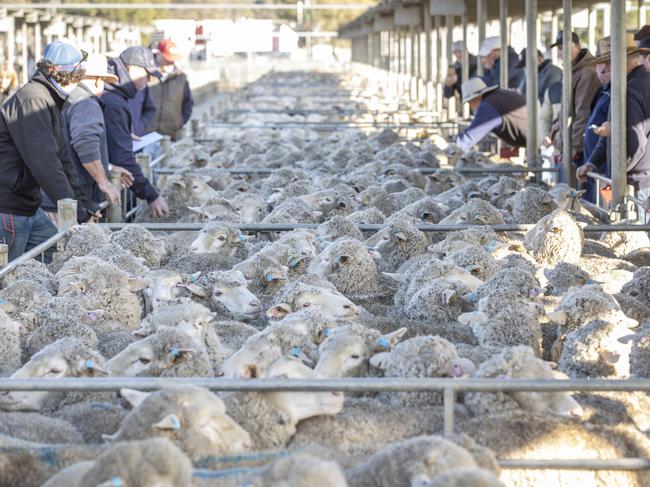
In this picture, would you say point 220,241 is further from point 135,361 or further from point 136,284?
point 135,361

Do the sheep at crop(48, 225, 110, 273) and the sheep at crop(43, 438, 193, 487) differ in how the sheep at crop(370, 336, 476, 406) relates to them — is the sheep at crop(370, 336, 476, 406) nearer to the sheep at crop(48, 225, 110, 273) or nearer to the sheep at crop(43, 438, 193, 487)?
the sheep at crop(43, 438, 193, 487)

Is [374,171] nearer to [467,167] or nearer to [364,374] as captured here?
[467,167]

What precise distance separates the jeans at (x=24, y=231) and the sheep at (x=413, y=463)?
3.86 m

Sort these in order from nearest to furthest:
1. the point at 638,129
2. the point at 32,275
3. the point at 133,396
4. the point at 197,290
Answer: the point at 133,396 < the point at 197,290 < the point at 32,275 < the point at 638,129

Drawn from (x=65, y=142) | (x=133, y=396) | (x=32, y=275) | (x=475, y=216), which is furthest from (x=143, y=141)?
(x=133, y=396)

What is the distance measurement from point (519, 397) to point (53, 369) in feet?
5.41

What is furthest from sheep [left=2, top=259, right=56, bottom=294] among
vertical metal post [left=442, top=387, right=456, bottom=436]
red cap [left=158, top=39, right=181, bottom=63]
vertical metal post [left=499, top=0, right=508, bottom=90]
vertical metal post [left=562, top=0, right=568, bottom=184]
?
vertical metal post [left=499, top=0, right=508, bottom=90]

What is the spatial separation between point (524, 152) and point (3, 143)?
7.47m

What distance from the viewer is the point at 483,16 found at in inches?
612

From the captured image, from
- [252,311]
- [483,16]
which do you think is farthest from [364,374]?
[483,16]

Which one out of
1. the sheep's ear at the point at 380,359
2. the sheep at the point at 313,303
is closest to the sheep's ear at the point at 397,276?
the sheep at the point at 313,303

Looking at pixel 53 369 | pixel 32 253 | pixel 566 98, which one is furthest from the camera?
pixel 566 98

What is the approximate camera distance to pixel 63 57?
645cm

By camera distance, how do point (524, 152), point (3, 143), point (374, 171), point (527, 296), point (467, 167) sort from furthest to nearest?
1. point (524, 152)
2. point (467, 167)
3. point (374, 171)
4. point (3, 143)
5. point (527, 296)
